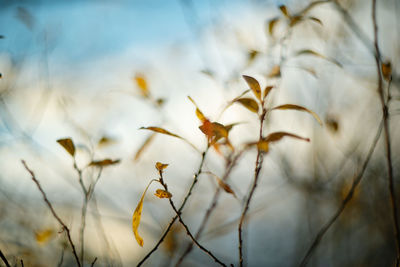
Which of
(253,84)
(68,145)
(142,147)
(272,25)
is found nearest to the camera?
(253,84)

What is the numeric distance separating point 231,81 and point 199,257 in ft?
5.20

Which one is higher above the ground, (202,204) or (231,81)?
(231,81)

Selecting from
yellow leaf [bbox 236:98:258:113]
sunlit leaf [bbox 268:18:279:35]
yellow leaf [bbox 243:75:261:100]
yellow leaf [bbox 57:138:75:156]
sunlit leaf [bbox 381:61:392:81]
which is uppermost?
sunlit leaf [bbox 268:18:279:35]

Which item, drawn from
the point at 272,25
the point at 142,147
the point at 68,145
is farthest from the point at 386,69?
the point at 68,145

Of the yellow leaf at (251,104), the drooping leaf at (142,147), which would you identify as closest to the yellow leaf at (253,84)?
the yellow leaf at (251,104)

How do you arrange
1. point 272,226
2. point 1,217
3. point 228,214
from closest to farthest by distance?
1. point 1,217
2. point 228,214
3. point 272,226

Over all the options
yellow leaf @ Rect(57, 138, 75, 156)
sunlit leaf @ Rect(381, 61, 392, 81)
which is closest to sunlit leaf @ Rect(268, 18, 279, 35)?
sunlit leaf @ Rect(381, 61, 392, 81)

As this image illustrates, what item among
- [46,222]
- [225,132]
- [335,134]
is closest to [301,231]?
[335,134]

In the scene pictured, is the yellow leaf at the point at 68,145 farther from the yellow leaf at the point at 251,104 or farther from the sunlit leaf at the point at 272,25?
the sunlit leaf at the point at 272,25

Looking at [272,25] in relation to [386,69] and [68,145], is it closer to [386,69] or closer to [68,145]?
[386,69]

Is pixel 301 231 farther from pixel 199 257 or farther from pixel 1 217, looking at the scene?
pixel 1 217

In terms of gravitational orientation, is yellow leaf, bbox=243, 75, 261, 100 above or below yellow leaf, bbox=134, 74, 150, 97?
below

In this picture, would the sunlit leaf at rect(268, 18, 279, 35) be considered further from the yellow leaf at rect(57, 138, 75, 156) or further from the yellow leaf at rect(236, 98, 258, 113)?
the yellow leaf at rect(57, 138, 75, 156)

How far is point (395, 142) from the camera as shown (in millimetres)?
2246
